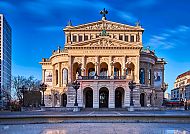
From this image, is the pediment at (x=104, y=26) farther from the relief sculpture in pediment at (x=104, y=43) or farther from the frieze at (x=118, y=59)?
the frieze at (x=118, y=59)

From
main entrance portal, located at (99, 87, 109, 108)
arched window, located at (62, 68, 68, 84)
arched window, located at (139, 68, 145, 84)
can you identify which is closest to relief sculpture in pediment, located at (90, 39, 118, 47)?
main entrance portal, located at (99, 87, 109, 108)

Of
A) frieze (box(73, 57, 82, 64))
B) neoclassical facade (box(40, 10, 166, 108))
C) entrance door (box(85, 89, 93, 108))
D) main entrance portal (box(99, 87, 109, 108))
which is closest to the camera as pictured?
neoclassical facade (box(40, 10, 166, 108))

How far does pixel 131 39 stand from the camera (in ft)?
289

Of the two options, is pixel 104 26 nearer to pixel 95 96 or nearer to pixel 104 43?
pixel 104 43

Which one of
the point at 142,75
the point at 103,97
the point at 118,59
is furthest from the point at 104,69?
the point at 142,75

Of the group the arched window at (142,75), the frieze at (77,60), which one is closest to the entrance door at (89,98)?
the frieze at (77,60)

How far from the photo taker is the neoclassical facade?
240 ft

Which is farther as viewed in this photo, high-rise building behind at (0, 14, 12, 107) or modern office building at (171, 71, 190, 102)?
high-rise building behind at (0, 14, 12, 107)

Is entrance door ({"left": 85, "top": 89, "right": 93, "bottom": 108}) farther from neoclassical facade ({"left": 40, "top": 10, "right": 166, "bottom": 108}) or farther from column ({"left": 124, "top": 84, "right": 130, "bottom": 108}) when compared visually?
column ({"left": 124, "top": 84, "right": 130, "bottom": 108})

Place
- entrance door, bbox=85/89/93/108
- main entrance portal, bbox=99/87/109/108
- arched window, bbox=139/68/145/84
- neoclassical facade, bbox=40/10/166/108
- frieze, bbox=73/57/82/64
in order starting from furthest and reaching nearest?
arched window, bbox=139/68/145/84 → frieze, bbox=73/57/82/64 → main entrance portal, bbox=99/87/109/108 → entrance door, bbox=85/89/93/108 → neoclassical facade, bbox=40/10/166/108

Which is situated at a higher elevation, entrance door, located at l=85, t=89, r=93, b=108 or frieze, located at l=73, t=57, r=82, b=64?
frieze, located at l=73, t=57, r=82, b=64


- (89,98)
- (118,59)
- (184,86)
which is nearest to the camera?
(89,98)

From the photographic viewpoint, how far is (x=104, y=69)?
83812 mm

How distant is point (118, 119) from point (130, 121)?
101cm
